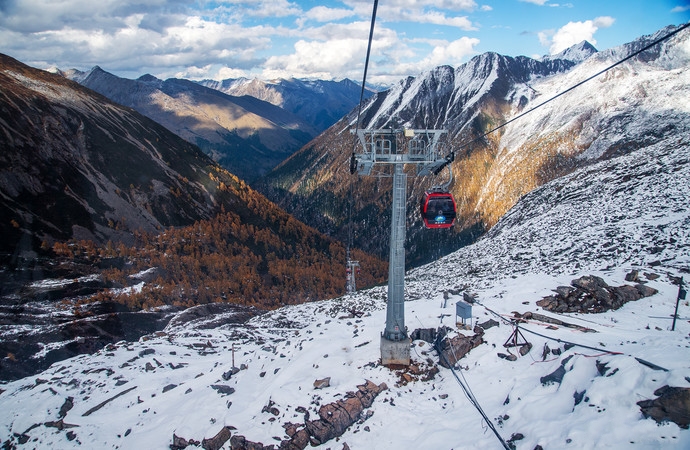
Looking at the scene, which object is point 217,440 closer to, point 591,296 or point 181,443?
point 181,443

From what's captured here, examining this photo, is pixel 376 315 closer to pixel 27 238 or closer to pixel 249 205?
pixel 27 238

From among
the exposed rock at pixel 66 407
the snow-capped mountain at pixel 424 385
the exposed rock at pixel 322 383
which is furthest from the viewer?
the exposed rock at pixel 66 407

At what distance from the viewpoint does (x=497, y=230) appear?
76938mm

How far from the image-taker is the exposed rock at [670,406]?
11.0 metres

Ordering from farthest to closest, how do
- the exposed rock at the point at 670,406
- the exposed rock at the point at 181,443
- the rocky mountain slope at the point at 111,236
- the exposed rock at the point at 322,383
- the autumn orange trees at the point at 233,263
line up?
the autumn orange trees at the point at 233,263
the rocky mountain slope at the point at 111,236
the exposed rock at the point at 322,383
the exposed rock at the point at 181,443
the exposed rock at the point at 670,406

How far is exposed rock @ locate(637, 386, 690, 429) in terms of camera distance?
11.0m

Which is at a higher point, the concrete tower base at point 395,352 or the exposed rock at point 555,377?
the exposed rock at point 555,377

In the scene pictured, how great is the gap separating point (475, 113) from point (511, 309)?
18870cm

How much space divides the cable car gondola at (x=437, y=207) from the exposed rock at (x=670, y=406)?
1096 centimetres

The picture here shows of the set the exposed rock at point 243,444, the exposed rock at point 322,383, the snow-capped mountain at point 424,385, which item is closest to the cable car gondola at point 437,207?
the snow-capped mountain at point 424,385

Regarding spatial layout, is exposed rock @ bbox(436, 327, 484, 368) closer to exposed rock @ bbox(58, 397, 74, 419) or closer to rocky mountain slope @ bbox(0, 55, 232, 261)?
exposed rock @ bbox(58, 397, 74, 419)

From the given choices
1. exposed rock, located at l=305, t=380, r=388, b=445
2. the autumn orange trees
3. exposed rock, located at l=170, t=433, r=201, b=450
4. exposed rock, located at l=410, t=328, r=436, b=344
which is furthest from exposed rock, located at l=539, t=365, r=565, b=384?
the autumn orange trees

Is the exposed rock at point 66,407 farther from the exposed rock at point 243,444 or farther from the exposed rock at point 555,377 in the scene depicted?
the exposed rock at point 555,377

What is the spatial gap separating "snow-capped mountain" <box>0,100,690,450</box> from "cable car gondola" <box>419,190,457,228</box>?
20.3 feet
